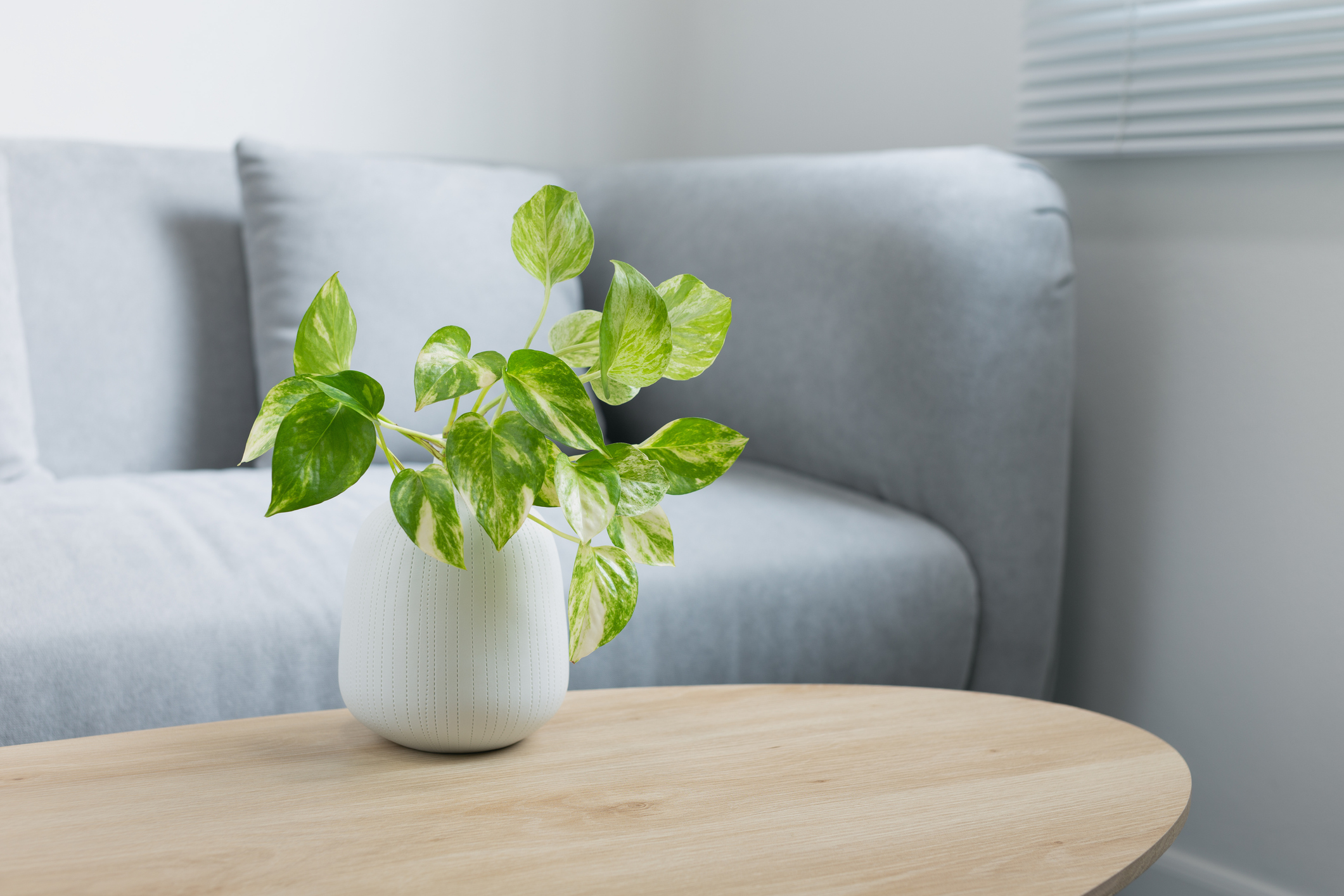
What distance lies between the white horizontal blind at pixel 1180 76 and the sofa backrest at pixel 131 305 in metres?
1.10

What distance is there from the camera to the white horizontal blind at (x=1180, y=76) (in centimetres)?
119

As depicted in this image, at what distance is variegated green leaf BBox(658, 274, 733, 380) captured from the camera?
0.60 metres

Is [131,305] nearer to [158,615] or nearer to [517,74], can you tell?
[158,615]

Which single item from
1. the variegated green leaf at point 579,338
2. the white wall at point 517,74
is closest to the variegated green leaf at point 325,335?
the variegated green leaf at point 579,338

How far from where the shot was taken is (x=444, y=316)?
4.53 ft

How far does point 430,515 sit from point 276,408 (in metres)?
0.09

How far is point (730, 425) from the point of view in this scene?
1449 millimetres

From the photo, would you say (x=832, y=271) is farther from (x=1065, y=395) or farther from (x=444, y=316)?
(x=444, y=316)

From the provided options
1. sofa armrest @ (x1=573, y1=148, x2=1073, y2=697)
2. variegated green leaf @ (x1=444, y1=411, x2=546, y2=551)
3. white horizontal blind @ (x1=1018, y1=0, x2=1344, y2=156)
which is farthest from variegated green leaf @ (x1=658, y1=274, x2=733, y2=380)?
white horizontal blind @ (x1=1018, y1=0, x2=1344, y2=156)

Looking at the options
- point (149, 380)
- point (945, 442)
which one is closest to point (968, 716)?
point (945, 442)

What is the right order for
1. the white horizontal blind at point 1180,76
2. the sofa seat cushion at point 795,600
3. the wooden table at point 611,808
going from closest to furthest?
the wooden table at point 611,808 < the sofa seat cushion at point 795,600 < the white horizontal blind at point 1180,76

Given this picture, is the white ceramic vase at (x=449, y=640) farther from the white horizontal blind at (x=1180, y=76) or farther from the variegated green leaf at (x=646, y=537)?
the white horizontal blind at (x=1180, y=76)

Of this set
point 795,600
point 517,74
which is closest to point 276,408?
point 795,600

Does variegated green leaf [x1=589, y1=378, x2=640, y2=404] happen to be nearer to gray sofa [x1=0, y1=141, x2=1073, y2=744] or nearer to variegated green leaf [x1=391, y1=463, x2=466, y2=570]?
variegated green leaf [x1=391, y1=463, x2=466, y2=570]
